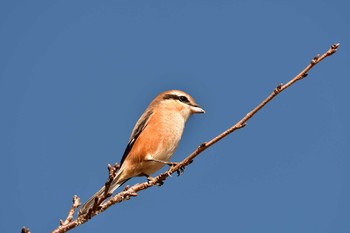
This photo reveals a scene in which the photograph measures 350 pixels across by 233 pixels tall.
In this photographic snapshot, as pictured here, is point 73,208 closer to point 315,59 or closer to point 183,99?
point 315,59

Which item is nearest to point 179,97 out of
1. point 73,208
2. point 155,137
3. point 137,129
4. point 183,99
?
point 183,99

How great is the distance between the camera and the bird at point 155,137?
5.05 m

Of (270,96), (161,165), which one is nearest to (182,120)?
(161,165)

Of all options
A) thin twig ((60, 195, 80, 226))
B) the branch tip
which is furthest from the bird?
the branch tip

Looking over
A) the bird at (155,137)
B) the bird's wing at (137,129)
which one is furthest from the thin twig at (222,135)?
the bird's wing at (137,129)

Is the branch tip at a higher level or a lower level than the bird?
lower

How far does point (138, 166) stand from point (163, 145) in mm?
351

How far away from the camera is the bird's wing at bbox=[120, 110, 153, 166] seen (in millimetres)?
5297

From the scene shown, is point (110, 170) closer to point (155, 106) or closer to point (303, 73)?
point (303, 73)

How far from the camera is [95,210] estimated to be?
2.79 meters

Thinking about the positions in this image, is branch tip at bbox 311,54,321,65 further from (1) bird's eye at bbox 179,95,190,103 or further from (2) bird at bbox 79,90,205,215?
(1) bird's eye at bbox 179,95,190,103

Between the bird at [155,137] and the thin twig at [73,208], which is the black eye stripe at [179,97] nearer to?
the bird at [155,137]

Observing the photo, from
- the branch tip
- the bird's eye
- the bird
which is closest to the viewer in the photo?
the branch tip

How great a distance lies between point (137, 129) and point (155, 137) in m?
0.38
